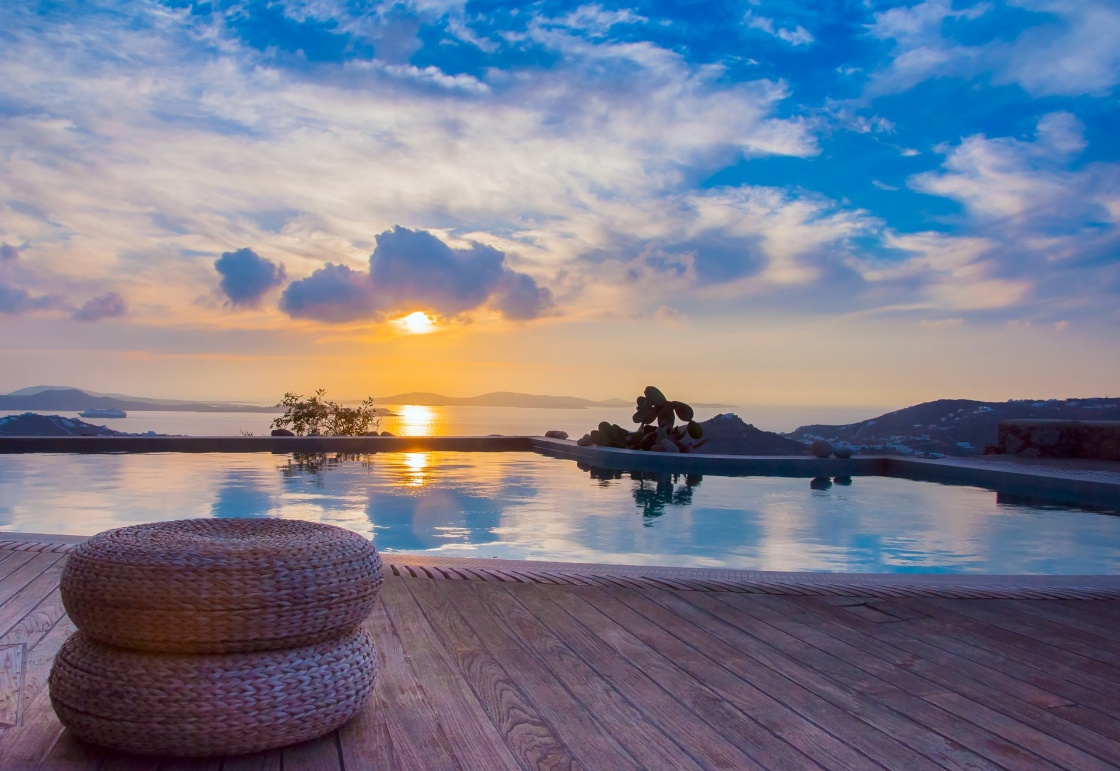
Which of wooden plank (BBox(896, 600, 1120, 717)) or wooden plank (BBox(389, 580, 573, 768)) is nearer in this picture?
wooden plank (BBox(389, 580, 573, 768))

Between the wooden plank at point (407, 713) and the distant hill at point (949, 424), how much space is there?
34.5 ft

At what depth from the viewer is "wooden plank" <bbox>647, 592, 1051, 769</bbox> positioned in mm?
1767

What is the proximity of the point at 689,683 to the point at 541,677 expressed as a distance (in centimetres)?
40

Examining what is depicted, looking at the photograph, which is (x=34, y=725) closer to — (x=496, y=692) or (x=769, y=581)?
(x=496, y=692)

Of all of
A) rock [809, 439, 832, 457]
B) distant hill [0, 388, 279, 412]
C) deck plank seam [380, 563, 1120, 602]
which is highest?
distant hill [0, 388, 279, 412]

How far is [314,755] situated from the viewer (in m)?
1.78

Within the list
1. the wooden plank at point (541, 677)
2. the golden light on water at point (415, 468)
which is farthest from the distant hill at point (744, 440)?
the wooden plank at point (541, 677)

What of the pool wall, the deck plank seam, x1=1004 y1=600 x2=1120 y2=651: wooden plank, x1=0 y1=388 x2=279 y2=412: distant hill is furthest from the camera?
x1=0 y1=388 x2=279 y2=412: distant hill

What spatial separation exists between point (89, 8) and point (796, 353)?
512 inches

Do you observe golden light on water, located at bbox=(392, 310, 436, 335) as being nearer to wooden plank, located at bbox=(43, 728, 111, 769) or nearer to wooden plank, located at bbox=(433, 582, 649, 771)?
wooden plank, located at bbox=(433, 582, 649, 771)

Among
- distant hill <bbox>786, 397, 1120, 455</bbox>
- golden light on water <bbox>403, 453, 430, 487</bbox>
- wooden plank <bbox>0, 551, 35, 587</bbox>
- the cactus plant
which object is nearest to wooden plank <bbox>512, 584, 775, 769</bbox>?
wooden plank <bbox>0, 551, 35, 587</bbox>

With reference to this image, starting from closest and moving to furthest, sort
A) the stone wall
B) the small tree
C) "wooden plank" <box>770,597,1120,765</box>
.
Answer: "wooden plank" <box>770,597,1120,765</box>
the stone wall
the small tree

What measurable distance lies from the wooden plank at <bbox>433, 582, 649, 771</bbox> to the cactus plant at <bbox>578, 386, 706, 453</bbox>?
923cm

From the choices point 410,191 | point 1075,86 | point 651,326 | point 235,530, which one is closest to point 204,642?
point 235,530
